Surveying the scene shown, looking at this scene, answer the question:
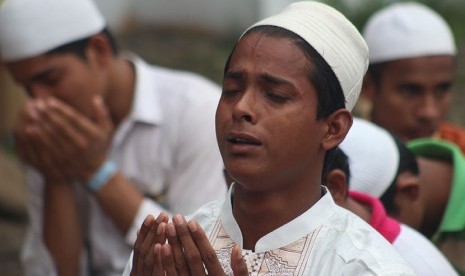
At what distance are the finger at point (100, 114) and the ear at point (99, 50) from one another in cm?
27

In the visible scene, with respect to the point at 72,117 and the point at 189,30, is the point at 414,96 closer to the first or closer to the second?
the point at 72,117

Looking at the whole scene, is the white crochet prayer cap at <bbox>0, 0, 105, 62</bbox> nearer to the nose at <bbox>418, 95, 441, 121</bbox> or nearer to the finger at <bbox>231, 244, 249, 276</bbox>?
the nose at <bbox>418, 95, 441, 121</bbox>

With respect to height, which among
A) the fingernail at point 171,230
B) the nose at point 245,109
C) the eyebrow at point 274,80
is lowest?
the fingernail at point 171,230

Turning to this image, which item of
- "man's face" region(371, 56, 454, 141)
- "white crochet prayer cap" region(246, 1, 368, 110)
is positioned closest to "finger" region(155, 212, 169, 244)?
"white crochet prayer cap" region(246, 1, 368, 110)

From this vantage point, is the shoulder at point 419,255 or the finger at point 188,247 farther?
the shoulder at point 419,255

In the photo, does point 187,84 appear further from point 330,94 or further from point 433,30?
point 330,94

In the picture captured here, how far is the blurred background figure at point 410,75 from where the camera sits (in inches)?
232

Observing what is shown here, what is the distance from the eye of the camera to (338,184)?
388 centimetres

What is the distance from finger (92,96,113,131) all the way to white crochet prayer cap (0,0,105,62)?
12.4 inches

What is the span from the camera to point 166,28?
1029 centimetres

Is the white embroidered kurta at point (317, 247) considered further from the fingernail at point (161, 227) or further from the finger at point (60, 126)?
the finger at point (60, 126)

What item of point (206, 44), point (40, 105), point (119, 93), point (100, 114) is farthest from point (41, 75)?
point (206, 44)

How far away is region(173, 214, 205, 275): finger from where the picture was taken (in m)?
2.94

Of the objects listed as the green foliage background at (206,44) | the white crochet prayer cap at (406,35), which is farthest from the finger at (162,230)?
the green foliage background at (206,44)
